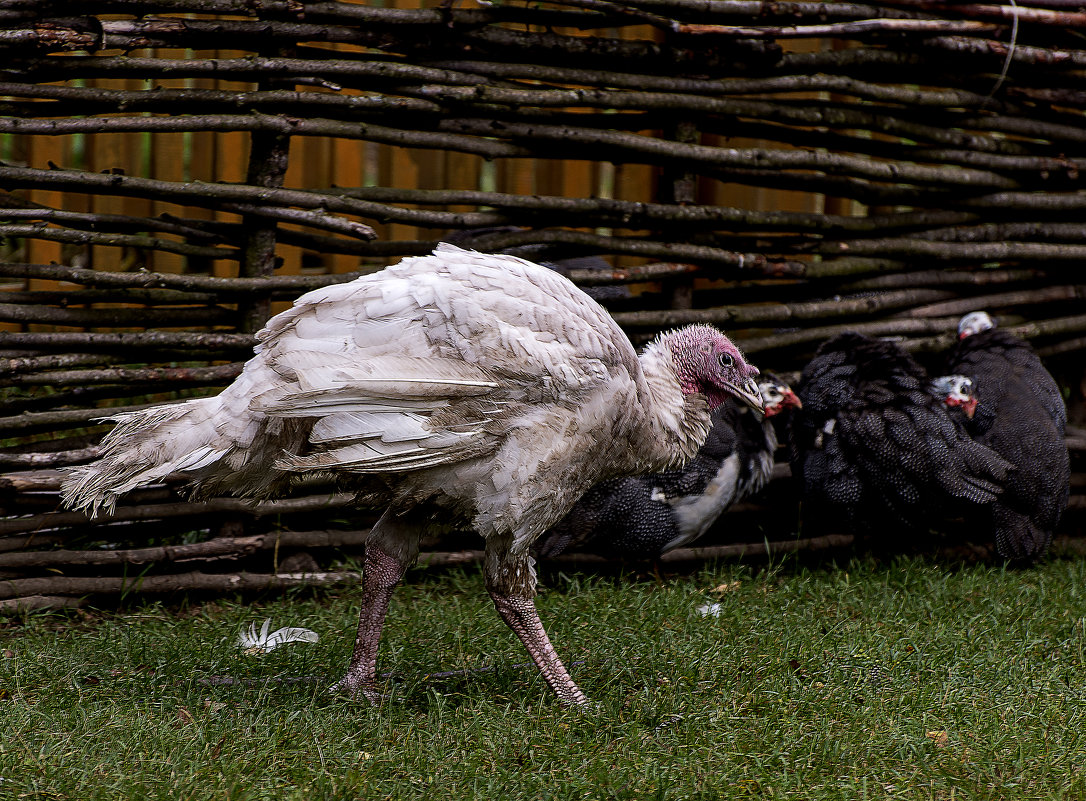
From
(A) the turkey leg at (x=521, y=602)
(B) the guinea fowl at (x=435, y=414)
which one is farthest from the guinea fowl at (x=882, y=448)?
(A) the turkey leg at (x=521, y=602)

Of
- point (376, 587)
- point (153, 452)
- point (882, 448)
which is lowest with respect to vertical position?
point (376, 587)

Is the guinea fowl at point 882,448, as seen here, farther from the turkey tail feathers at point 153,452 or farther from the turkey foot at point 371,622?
the turkey tail feathers at point 153,452

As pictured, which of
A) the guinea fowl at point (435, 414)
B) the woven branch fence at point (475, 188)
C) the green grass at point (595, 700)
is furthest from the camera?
the woven branch fence at point (475, 188)

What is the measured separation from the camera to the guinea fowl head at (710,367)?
371cm

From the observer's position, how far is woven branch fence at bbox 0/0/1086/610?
416cm

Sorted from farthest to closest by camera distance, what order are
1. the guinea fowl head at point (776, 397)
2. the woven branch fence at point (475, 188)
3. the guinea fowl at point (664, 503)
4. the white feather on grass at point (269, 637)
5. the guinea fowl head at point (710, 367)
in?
the guinea fowl head at point (776, 397) → the guinea fowl at point (664, 503) → the woven branch fence at point (475, 188) → the white feather on grass at point (269, 637) → the guinea fowl head at point (710, 367)

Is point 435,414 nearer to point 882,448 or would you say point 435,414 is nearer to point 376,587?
point 376,587

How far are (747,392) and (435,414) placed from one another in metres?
1.19

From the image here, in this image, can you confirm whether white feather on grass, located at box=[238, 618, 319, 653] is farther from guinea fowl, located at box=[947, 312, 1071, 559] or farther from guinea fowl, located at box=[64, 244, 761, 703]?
guinea fowl, located at box=[947, 312, 1071, 559]

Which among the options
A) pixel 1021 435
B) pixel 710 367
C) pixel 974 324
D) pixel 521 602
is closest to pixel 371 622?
pixel 521 602

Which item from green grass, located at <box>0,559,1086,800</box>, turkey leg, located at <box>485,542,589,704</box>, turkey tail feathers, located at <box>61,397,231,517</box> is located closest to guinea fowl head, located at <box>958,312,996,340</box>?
green grass, located at <box>0,559,1086,800</box>

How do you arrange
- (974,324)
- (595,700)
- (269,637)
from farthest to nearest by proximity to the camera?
(974,324) < (269,637) < (595,700)

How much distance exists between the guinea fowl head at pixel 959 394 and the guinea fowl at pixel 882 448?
92 mm

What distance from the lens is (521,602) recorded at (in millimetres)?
3484
